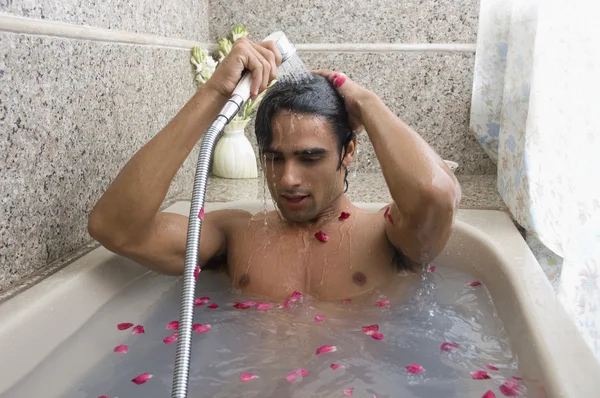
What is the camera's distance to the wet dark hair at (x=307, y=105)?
1248 millimetres

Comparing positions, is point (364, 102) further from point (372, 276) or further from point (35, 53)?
point (35, 53)

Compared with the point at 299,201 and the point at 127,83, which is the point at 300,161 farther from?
the point at 127,83

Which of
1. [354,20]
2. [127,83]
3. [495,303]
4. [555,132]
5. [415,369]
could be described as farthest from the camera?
[354,20]

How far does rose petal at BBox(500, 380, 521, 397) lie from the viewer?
938mm

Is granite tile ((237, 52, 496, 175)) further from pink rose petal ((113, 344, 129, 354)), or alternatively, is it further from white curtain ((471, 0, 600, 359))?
pink rose petal ((113, 344, 129, 354))

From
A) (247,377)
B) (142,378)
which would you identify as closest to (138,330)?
(142,378)

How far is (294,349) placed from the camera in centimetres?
112

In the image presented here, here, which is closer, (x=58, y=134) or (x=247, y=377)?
(x=247, y=377)

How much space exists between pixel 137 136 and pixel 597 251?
3.79 feet

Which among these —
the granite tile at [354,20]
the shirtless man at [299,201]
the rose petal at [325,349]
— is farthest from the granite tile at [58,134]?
the granite tile at [354,20]

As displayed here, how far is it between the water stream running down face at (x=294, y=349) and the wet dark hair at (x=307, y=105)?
0.35 metres

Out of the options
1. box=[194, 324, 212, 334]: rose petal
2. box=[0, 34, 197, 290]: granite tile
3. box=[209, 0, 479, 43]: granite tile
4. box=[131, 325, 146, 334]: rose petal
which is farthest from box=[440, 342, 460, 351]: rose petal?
box=[209, 0, 479, 43]: granite tile

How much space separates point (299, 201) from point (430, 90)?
116cm

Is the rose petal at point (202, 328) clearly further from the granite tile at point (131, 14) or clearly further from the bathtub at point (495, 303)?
the granite tile at point (131, 14)
